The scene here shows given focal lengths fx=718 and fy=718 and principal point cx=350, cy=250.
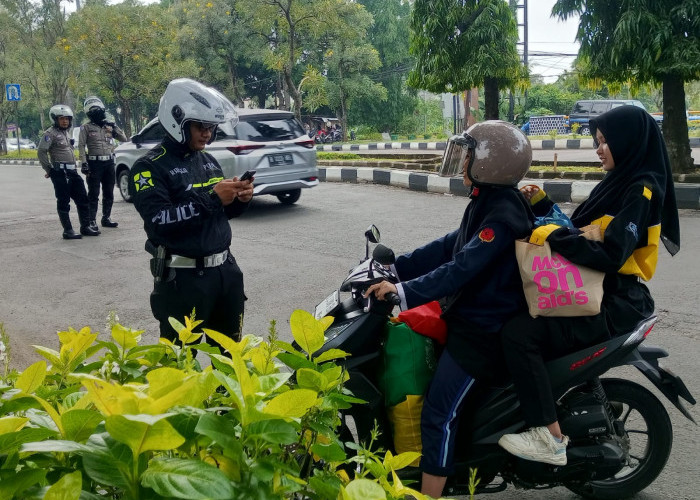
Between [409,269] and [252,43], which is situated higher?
[252,43]

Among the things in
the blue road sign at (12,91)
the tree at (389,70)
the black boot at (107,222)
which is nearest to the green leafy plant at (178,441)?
the black boot at (107,222)

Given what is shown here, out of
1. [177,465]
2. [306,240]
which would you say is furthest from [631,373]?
[306,240]

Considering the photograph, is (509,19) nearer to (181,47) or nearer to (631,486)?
(631,486)

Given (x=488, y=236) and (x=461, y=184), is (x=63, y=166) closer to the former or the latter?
(x=461, y=184)

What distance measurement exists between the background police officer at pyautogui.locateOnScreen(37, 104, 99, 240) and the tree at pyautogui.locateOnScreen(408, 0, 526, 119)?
6.76 meters

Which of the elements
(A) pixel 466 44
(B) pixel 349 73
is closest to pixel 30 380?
(A) pixel 466 44

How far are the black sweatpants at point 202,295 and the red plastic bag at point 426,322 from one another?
36.3 inches

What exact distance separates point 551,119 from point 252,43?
14732 millimetres

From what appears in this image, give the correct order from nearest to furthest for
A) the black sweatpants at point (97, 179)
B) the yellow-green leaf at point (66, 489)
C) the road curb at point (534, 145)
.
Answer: the yellow-green leaf at point (66, 489), the black sweatpants at point (97, 179), the road curb at point (534, 145)

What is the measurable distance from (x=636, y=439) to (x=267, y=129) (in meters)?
8.17

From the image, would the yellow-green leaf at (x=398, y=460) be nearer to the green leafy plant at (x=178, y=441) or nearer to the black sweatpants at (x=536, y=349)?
the green leafy plant at (x=178, y=441)

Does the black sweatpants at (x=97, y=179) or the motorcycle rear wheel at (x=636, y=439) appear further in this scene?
the black sweatpants at (x=97, y=179)

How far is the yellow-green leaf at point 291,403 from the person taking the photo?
3.42 feet

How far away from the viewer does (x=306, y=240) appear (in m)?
8.36
